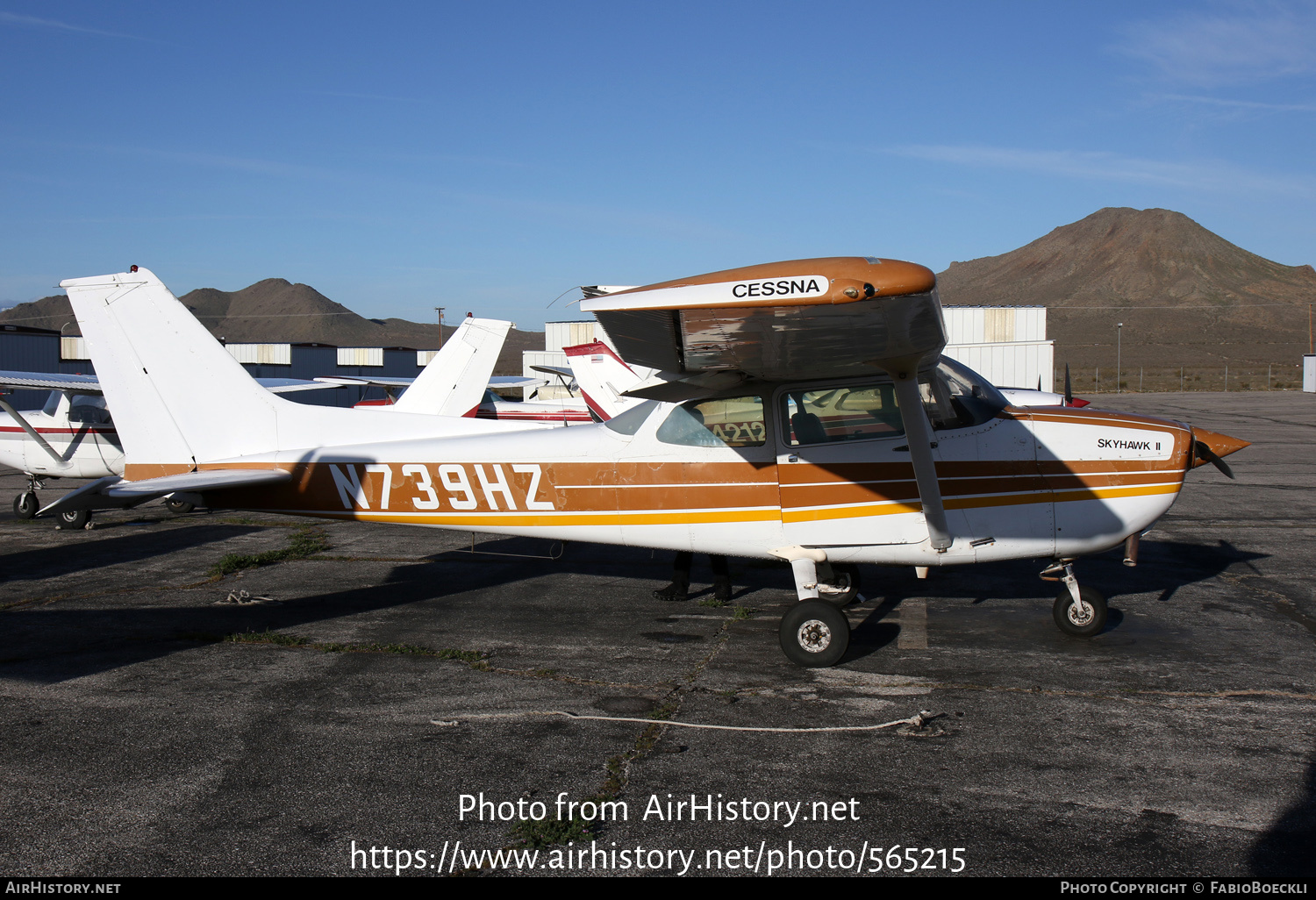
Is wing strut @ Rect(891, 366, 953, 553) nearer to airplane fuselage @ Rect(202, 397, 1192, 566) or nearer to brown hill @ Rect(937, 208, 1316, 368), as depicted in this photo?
airplane fuselage @ Rect(202, 397, 1192, 566)

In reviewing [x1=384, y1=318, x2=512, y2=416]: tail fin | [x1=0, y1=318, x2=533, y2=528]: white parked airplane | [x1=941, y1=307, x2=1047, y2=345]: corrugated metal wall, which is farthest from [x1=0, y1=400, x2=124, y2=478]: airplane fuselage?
[x1=941, y1=307, x2=1047, y2=345]: corrugated metal wall

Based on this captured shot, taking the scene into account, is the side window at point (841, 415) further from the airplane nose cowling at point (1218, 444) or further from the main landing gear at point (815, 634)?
the airplane nose cowling at point (1218, 444)

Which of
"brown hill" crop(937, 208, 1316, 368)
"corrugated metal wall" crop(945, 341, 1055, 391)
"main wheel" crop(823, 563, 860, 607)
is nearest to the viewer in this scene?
"main wheel" crop(823, 563, 860, 607)

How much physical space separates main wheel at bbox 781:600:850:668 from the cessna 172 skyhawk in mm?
13

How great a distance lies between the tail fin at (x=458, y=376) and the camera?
13.7 metres

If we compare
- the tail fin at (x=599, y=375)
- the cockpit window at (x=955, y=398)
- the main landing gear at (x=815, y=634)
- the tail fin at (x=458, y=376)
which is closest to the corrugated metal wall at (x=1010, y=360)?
the tail fin at (x=599, y=375)

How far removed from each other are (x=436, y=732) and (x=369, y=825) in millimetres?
1025

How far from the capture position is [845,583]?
23.5 ft

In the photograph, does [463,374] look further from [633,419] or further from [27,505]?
[633,419]

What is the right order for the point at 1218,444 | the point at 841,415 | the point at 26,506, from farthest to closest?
the point at 26,506, the point at 1218,444, the point at 841,415

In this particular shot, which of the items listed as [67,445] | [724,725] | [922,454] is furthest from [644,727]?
[67,445]

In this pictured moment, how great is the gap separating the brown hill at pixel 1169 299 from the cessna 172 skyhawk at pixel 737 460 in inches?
3373

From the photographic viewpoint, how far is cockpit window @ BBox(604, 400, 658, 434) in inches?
259

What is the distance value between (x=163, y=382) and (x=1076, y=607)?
710 cm
